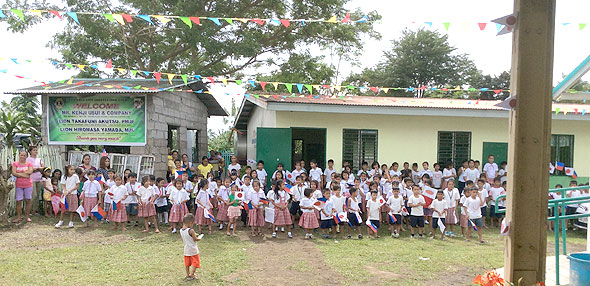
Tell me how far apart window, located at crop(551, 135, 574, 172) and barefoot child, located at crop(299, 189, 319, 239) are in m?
7.64

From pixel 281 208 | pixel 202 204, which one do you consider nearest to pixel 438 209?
pixel 281 208

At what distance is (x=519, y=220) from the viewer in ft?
8.70

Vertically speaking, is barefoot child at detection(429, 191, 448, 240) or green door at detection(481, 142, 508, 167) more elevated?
green door at detection(481, 142, 508, 167)

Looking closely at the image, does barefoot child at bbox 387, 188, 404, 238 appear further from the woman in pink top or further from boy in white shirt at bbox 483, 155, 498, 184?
the woman in pink top

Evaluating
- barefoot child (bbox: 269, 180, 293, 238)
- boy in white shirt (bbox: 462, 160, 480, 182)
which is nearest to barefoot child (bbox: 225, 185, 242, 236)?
barefoot child (bbox: 269, 180, 293, 238)

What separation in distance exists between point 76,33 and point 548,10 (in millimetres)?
17115

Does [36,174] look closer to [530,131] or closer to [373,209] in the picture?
[373,209]

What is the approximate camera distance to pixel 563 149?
11.6m

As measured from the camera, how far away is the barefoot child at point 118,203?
8125 millimetres

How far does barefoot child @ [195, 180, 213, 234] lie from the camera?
8109 mm

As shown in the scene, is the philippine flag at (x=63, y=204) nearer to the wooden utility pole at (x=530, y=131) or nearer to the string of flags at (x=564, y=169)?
the wooden utility pole at (x=530, y=131)

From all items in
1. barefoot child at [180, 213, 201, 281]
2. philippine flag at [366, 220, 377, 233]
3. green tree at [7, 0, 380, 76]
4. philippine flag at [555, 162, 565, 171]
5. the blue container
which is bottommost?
philippine flag at [366, 220, 377, 233]

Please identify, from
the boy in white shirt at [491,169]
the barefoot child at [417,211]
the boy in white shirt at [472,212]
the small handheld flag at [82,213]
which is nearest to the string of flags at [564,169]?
the boy in white shirt at [491,169]

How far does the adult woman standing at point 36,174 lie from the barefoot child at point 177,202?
301cm
